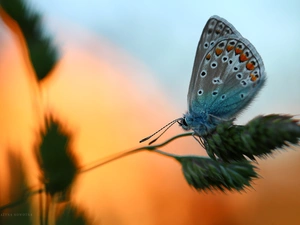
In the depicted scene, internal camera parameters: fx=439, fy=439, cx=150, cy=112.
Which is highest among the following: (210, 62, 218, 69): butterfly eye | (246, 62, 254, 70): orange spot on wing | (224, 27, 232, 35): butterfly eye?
(224, 27, 232, 35): butterfly eye

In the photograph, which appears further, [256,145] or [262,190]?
[262,190]

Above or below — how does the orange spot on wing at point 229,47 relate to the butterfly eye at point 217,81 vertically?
above

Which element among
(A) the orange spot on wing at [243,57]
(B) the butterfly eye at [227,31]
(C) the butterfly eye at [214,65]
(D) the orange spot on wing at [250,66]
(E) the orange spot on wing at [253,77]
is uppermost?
(B) the butterfly eye at [227,31]

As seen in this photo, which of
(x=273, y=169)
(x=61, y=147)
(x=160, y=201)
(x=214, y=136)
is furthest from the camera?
(x=273, y=169)

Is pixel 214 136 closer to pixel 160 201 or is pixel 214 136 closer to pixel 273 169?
pixel 160 201

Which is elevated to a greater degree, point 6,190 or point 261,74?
point 261,74

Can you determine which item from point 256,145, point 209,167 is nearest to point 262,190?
point 209,167
